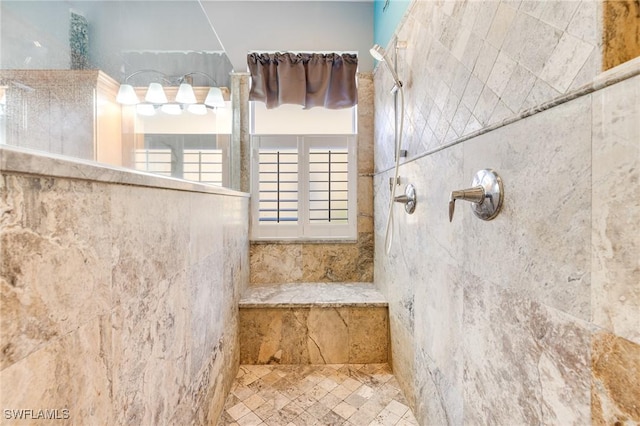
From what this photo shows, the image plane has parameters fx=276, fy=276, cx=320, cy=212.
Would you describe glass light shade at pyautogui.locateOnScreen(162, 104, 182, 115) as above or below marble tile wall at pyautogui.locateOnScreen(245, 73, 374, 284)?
above

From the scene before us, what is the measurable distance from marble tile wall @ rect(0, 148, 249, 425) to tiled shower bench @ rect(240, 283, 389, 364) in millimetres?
699

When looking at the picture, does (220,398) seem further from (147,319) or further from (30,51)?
(30,51)

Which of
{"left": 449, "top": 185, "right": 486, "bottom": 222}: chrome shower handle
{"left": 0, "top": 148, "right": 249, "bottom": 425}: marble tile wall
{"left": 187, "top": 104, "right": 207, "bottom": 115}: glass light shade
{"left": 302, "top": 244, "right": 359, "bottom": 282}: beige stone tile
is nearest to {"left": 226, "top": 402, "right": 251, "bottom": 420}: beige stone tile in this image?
{"left": 0, "top": 148, "right": 249, "bottom": 425}: marble tile wall

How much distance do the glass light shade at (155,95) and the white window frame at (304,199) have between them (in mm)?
783

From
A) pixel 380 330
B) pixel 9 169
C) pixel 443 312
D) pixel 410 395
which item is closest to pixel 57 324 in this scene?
pixel 9 169

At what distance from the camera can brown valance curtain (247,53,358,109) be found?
2227mm

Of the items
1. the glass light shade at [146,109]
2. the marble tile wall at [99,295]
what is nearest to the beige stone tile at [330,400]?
the marble tile wall at [99,295]

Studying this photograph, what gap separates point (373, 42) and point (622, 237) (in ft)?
7.80

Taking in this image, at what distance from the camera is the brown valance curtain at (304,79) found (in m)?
2.23

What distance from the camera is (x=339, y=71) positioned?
226cm

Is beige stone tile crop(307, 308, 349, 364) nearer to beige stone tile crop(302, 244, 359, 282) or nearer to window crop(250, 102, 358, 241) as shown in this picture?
beige stone tile crop(302, 244, 359, 282)

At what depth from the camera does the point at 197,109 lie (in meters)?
1.82

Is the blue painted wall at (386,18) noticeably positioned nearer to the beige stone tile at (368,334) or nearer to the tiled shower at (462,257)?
the tiled shower at (462,257)

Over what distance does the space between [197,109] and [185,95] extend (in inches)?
4.1
